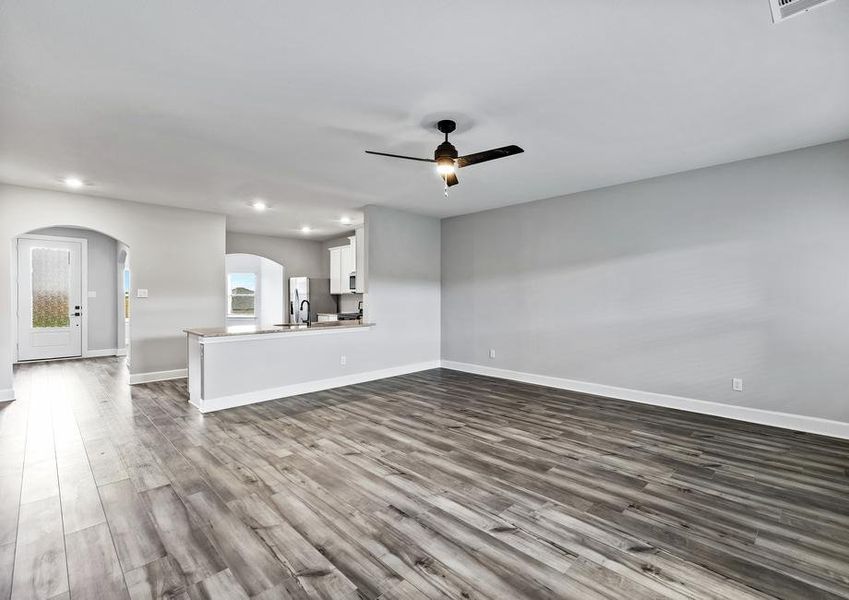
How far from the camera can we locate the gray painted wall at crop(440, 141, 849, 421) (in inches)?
148

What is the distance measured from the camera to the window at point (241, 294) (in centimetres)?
1118

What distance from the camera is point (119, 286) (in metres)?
8.36

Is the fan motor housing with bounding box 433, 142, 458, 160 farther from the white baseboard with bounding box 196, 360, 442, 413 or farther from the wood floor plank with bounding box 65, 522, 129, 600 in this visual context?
the white baseboard with bounding box 196, 360, 442, 413

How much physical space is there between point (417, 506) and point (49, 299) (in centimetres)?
902

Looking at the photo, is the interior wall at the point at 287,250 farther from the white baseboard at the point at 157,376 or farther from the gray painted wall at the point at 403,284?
the gray painted wall at the point at 403,284

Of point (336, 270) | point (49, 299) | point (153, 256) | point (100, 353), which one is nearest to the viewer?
point (153, 256)

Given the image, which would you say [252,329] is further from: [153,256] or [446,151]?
[446,151]

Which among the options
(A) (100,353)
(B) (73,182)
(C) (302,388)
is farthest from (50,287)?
(C) (302,388)

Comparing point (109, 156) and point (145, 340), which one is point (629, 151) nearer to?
point (109, 156)

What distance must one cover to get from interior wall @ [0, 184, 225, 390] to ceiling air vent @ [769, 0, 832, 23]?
22.7ft

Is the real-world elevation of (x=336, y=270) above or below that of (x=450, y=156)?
below

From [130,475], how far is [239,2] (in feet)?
10.2

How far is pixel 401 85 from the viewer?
8.71 feet

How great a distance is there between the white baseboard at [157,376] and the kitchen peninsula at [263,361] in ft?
4.57
